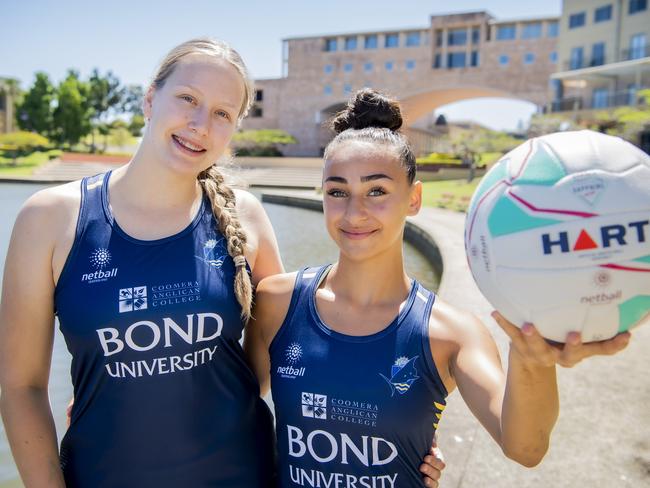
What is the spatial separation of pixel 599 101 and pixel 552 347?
120 feet

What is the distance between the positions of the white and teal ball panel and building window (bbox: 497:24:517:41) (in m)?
45.1

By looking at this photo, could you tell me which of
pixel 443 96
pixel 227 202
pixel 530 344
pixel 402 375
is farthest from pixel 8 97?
pixel 530 344

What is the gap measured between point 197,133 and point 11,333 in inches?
33.0

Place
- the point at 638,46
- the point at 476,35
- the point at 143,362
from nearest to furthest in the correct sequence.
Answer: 1. the point at 143,362
2. the point at 638,46
3. the point at 476,35

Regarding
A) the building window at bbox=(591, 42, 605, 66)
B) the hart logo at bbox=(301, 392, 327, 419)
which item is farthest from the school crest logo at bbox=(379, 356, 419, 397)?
the building window at bbox=(591, 42, 605, 66)

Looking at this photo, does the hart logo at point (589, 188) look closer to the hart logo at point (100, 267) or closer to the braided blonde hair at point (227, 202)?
the braided blonde hair at point (227, 202)

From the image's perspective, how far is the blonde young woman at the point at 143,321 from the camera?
1766mm

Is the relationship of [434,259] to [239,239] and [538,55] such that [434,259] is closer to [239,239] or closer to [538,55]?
[239,239]

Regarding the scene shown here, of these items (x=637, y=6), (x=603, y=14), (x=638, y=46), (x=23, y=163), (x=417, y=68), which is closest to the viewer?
(x=637, y=6)

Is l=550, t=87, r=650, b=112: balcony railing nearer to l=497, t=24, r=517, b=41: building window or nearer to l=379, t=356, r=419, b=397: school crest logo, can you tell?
l=497, t=24, r=517, b=41: building window

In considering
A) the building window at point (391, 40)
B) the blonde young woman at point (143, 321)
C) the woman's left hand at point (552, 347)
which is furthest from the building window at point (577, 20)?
the woman's left hand at point (552, 347)

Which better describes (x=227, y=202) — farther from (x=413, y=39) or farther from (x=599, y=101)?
(x=413, y=39)

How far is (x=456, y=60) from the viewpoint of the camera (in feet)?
147

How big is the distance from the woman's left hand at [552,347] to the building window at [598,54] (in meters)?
37.6
